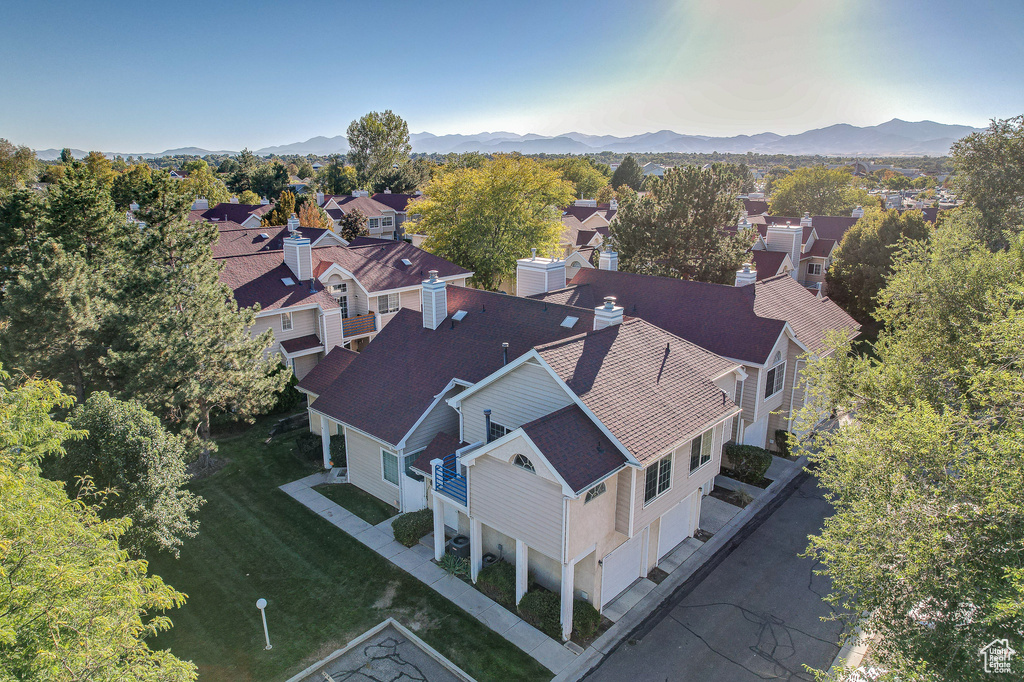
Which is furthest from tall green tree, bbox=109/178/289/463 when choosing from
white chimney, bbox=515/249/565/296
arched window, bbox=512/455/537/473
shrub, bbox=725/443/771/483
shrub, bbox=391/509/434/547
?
shrub, bbox=725/443/771/483

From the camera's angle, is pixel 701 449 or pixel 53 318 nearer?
pixel 701 449

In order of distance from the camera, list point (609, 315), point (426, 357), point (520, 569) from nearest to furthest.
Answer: point (520, 569)
point (609, 315)
point (426, 357)

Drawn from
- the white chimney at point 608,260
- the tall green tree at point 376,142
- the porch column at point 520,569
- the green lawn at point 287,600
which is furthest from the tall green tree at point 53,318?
the tall green tree at point 376,142

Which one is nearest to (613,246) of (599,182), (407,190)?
(407,190)

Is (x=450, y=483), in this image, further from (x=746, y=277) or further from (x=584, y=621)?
(x=746, y=277)

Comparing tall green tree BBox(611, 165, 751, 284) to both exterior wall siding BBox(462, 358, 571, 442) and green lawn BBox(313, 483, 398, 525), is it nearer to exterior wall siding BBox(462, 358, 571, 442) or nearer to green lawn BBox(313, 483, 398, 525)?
exterior wall siding BBox(462, 358, 571, 442)

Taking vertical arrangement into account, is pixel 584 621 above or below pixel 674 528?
below

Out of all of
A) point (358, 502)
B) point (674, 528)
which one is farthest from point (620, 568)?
point (358, 502)
